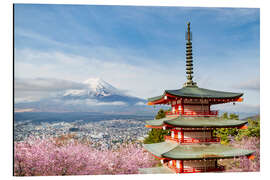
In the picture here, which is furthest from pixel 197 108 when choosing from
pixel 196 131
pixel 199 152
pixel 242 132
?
pixel 242 132

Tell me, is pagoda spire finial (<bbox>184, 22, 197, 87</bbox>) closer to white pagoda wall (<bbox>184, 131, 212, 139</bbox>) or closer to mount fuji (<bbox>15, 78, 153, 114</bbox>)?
white pagoda wall (<bbox>184, 131, 212, 139</bbox>)

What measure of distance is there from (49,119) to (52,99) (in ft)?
4.85

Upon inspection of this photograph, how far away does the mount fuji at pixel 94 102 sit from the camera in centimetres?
1622

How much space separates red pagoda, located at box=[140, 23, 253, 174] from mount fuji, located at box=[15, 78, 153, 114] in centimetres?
802

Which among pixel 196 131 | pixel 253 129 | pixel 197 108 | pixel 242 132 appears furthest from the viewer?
pixel 242 132

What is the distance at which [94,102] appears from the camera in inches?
755

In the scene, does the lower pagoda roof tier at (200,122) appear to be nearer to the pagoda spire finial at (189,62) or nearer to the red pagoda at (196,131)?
the red pagoda at (196,131)

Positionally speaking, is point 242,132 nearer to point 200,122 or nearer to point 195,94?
point 200,122

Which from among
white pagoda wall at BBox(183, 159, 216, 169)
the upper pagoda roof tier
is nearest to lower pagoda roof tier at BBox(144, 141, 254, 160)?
white pagoda wall at BBox(183, 159, 216, 169)

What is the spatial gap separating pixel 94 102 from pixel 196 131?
35.9 feet

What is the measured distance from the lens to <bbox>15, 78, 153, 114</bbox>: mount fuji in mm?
16219

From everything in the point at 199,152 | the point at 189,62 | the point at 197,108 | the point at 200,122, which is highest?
the point at 189,62

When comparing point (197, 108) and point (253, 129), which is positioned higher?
point (197, 108)
